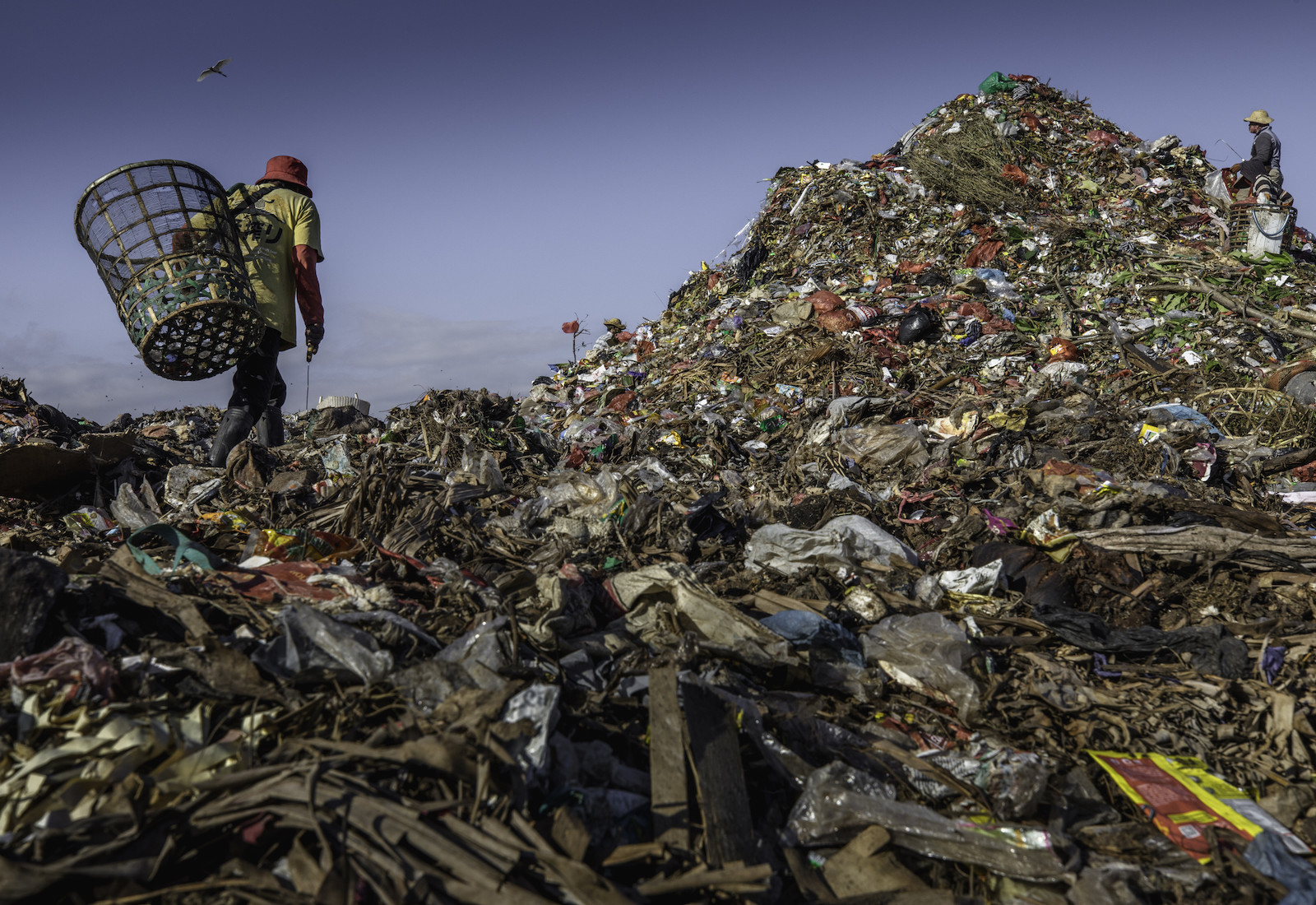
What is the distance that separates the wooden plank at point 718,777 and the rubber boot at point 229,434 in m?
3.67

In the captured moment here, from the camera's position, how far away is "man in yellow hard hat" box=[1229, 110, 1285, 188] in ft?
28.3

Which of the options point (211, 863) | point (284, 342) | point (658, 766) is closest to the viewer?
point (211, 863)

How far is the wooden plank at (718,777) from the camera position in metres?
1.73

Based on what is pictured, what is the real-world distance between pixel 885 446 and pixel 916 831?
11.3 ft

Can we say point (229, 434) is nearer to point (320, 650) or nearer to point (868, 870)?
point (320, 650)

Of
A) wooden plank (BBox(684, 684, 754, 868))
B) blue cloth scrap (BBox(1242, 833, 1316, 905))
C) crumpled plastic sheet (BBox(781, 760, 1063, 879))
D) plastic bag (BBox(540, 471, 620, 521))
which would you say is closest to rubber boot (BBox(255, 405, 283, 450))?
plastic bag (BBox(540, 471, 620, 521))

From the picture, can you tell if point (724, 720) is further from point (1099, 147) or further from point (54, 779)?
point (1099, 147)

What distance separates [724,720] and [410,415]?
178 inches

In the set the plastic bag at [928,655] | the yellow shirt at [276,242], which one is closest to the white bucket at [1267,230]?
the plastic bag at [928,655]

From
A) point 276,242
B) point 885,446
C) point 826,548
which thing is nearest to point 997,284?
point 885,446

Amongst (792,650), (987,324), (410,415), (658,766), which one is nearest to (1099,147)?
(987,324)

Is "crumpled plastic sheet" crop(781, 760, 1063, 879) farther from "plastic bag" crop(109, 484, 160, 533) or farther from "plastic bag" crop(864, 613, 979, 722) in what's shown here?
"plastic bag" crop(109, 484, 160, 533)

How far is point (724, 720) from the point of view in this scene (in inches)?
80.2

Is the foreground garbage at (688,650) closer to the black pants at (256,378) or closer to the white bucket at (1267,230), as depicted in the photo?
the black pants at (256,378)
